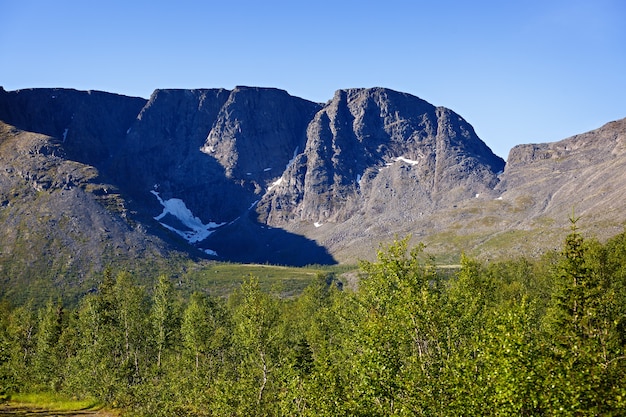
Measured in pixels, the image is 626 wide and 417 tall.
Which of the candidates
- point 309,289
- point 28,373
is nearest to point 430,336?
point 28,373

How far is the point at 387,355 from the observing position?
1188 inches

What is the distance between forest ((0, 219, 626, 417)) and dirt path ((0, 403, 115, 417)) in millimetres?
3154

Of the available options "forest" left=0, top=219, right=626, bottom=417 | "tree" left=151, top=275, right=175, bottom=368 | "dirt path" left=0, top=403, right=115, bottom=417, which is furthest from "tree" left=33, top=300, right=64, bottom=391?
"tree" left=151, top=275, right=175, bottom=368

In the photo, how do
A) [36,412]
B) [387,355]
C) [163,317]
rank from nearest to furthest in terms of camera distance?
[387,355]
[36,412]
[163,317]

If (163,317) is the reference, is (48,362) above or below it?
below

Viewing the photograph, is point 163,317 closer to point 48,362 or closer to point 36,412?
point 48,362

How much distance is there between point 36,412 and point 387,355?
5275 centimetres

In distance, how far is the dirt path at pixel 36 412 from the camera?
189ft

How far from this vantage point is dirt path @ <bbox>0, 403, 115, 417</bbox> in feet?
189

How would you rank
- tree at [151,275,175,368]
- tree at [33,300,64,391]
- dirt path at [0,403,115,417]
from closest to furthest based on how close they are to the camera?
dirt path at [0,403,115,417] → tree at [33,300,64,391] → tree at [151,275,175,368]

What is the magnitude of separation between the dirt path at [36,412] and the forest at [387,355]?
315cm

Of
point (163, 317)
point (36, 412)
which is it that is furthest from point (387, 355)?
point (163, 317)

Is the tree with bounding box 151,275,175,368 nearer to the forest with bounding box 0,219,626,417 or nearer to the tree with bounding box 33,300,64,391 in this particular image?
the forest with bounding box 0,219,626,417

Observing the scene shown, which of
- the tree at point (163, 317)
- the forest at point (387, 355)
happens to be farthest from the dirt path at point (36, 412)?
the tree at point (163, 317)
